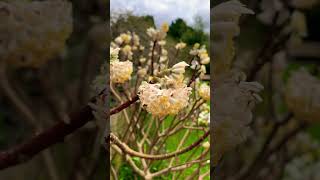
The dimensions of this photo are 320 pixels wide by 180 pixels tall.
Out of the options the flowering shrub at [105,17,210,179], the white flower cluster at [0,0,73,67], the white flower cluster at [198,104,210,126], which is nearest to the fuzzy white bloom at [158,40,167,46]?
the flowering shrub at [105,17,210,179]

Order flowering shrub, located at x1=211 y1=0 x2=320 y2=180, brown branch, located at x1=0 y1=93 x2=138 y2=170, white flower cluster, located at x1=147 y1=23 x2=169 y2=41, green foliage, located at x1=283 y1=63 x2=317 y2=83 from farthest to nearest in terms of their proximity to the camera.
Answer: white flower cluster, located at x1=147 y1=23 x2=169 y2=41 → green foliage, located at x1=283 y1=63 x2=317 y2=83 → flowering shrub, located at x1=211 y1=0 x2=320 y2=180 → brown branch, located at x1=0 y1=93 x2=138 y2=170

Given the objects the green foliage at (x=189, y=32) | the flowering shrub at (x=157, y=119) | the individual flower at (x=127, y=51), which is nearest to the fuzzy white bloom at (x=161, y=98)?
the flowering shrub at (x=157, y=119)

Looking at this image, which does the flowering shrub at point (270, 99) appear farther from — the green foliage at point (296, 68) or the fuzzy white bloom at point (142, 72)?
the fuzzy white bloom at point (142, 72)

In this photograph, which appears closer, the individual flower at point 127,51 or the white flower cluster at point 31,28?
the white flower cluster at point 31,28

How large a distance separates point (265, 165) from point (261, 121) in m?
0.07

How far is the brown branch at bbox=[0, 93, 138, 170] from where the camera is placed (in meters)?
0.45

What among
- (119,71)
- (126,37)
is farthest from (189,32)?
(119,71)

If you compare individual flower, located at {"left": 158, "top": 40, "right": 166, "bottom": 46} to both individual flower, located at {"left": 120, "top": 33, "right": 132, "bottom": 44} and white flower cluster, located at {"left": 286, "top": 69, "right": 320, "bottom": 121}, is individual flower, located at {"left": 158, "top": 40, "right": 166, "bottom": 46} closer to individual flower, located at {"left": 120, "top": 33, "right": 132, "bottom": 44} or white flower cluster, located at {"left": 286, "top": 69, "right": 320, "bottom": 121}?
individual flower, located at {"left": 120, "top": 33, "right": 132, "bottom": 44}

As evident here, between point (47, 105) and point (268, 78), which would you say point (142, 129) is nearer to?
point (268, 78)

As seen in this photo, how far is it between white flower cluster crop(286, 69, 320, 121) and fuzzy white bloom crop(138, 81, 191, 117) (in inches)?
7.0

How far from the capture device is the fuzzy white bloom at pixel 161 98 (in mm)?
489

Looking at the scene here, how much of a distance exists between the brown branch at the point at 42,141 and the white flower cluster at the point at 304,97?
0.92 feet

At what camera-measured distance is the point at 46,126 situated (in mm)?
486

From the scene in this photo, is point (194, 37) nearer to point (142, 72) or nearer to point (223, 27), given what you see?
point (142, 72)
